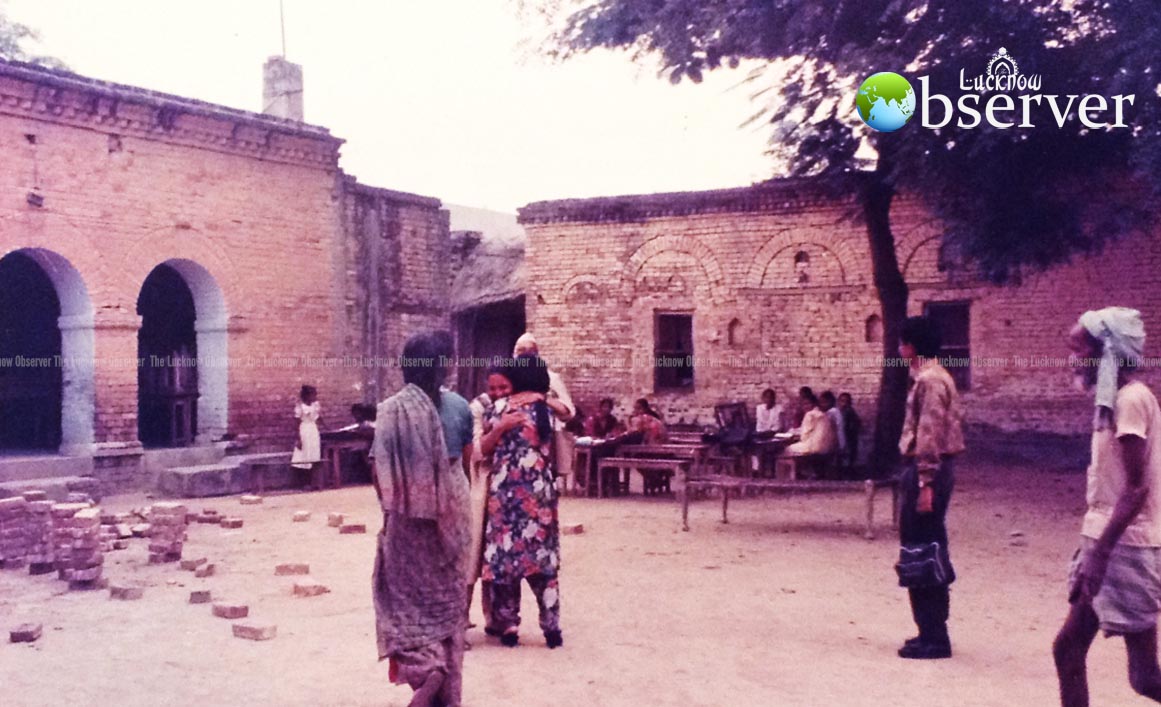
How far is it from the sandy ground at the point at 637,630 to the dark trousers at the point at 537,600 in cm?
16

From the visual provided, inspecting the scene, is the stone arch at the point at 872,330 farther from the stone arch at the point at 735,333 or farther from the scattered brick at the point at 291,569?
the scattered brick at the point at 291,569

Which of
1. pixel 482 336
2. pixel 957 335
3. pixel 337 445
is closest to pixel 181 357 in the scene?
pixel 337 445

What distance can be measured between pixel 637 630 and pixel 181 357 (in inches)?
448

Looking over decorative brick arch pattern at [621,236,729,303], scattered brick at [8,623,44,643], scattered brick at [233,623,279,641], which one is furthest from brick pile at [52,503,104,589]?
decorative brick arch pattern at [621,236,729,303]

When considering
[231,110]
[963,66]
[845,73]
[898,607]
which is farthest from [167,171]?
[898,607]

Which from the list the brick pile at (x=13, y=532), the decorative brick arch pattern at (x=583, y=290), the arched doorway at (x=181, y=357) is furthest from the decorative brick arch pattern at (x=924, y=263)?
the brick pile at (x=13, y=532)

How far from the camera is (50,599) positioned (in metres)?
7.78

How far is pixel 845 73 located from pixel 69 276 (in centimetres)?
976

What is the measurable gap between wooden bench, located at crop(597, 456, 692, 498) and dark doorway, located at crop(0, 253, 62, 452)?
7836 mm

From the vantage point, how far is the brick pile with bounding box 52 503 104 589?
8070 mm

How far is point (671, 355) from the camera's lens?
733 inches

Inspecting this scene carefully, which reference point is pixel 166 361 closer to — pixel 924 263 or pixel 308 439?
pixel 308 439

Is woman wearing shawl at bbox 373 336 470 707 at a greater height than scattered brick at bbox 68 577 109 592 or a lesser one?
greater

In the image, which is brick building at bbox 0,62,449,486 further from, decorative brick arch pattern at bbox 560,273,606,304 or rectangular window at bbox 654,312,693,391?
rectangular window at bbox 654,312,693,391
